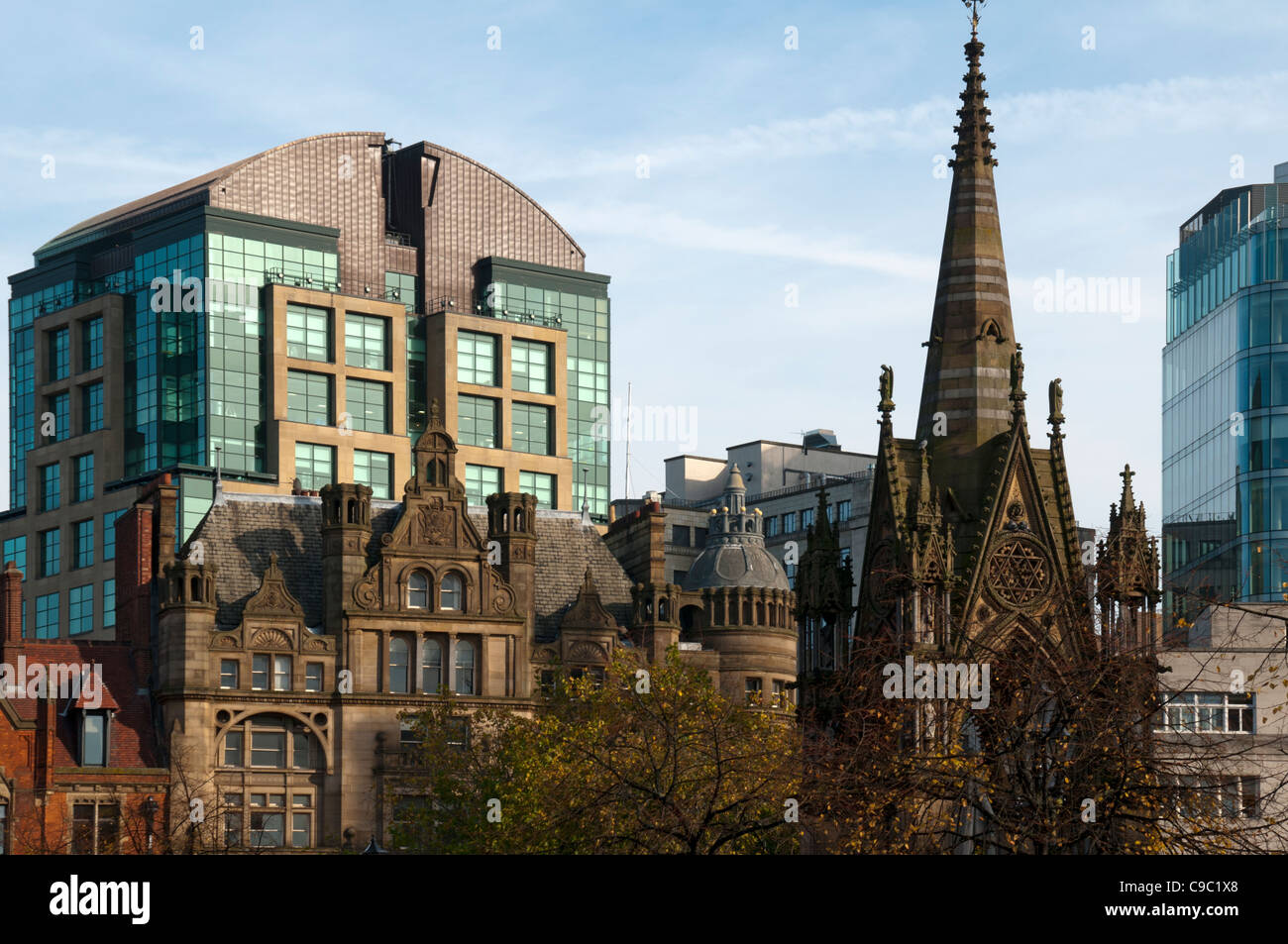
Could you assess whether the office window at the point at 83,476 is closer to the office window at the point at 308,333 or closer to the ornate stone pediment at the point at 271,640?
the office window at the point at 308,333

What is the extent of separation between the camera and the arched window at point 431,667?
363 ft

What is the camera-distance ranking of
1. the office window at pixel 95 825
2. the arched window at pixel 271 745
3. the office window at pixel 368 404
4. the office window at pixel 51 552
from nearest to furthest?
the office window at pixel 95 825 < the arched window at pixel 271 745 < the office window at pixel 51 552 < the office window at pixel 368 404

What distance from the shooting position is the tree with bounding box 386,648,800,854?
50406 millimetres

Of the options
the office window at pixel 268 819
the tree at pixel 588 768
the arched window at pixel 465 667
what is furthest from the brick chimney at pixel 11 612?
the arched window at pixel 465 667

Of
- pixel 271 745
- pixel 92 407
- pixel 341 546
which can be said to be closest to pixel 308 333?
pixel 92 407

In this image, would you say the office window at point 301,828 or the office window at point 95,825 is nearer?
the office window at point 95,825

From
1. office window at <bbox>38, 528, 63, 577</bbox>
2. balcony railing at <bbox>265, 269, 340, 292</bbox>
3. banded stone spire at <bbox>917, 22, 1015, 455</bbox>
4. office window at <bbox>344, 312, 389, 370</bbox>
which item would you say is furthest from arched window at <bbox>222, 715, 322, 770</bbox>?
office window at <bbox>344, 312, 389, 370</bbox>

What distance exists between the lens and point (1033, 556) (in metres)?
61.2

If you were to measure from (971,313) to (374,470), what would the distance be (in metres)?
135

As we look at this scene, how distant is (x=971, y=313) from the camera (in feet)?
210

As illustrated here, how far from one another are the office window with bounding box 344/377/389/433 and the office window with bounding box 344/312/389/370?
4.96 feet

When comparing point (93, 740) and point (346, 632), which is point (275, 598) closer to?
point (346, 632)

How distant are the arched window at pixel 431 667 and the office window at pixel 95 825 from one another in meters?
15.1

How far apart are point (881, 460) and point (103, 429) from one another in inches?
5553
